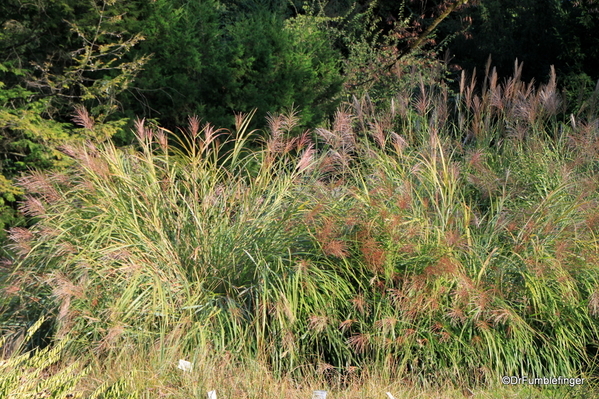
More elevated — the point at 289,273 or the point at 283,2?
the point at 289,273

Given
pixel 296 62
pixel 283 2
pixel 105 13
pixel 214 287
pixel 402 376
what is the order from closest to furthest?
pixel 402 376 < pixel 214 287 < pixel 105 13 < pixel 296 62 < pixel 283 2

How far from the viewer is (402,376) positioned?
15.9 feet

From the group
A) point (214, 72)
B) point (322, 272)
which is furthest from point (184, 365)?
point (214, 72)

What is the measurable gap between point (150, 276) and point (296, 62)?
6.26 meters

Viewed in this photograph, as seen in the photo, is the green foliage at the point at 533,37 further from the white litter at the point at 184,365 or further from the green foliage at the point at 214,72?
the white litter at the point at 184,365

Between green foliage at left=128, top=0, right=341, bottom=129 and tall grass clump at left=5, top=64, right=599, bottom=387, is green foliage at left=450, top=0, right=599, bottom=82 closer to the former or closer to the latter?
green foliage at left=128, top=0, right=341, bottom=129

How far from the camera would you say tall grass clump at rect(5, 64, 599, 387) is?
4828 millimetres

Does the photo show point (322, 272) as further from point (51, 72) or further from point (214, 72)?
point (51, 72)

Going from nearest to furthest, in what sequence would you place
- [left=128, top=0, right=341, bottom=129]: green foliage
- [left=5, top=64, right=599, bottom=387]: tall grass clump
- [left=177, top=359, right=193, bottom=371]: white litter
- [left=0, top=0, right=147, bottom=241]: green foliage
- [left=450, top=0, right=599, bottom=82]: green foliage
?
[left=177, top=359, right=193, bottom=371]: white litter, [left=5, top=64, right=599, bottom=387]: tall grass clump, [left=0, top=0, right=147, bottom=241]: green foliage, [left=128, top=0, right=341, bottom=129]: green foliage, [left=450, top=0, right=599, bottom=82]: green foliage

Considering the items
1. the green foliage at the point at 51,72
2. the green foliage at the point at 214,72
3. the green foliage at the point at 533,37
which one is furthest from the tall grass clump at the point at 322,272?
the green foliage at the point at 533,37

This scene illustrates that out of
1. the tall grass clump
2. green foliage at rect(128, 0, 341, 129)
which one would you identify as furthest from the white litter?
green foliage at rect(128, 0, 341, 129)

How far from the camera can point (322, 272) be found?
5.09 metres

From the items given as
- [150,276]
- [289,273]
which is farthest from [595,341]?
[150,276]

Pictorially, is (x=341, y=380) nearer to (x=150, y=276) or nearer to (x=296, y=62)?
(x=150, y=276)
